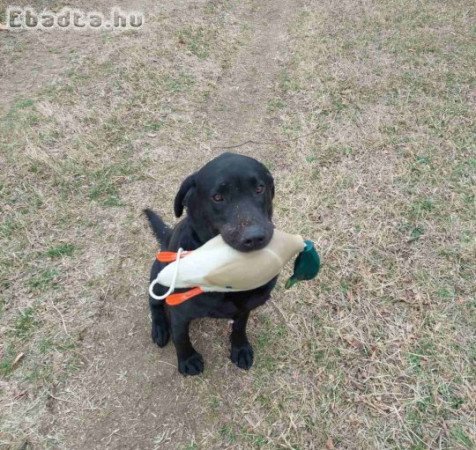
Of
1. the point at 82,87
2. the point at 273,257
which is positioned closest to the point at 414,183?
the point at 273,257

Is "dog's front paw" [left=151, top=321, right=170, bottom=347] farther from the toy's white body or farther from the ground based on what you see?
the toy's white body

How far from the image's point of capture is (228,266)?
203 centimetres

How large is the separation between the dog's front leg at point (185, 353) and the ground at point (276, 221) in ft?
0.32

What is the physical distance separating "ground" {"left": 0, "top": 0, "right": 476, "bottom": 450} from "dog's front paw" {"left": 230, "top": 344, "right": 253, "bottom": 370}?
2.1 inches

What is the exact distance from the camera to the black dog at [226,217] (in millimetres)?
2084

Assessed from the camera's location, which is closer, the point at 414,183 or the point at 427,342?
the point at 427,342

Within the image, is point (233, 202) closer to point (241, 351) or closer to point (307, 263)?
point (307, 263)

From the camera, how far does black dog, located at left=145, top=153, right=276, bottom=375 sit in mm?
2084

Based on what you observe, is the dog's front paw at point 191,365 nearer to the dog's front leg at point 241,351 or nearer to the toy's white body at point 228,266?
the dog's front leg at point 241,351

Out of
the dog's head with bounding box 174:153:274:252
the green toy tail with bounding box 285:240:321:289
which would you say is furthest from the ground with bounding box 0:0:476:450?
the dog's head with bounding box 174:153:274:252

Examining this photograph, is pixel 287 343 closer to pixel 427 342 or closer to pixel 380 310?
pixel 380 310

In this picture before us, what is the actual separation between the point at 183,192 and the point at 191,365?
3.80 feet

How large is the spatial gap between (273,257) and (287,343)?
115cm

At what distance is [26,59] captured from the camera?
19.2ft
